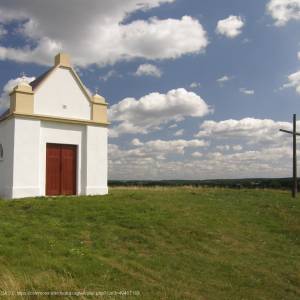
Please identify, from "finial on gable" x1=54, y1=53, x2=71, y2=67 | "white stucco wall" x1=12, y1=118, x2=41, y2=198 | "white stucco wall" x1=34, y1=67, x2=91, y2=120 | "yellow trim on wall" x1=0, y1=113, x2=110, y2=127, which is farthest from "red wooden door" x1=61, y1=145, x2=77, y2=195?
"finial on gable" x1=54, y1=53, x2=71, y2=67

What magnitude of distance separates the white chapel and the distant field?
108 inches

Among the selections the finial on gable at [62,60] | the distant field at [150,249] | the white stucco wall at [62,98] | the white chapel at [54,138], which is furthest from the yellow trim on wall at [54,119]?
the distant field at [150,249]

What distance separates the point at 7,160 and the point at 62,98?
4472 mm

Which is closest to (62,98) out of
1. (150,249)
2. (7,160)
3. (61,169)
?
(61,169)

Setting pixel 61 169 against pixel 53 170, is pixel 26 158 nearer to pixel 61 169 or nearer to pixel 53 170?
pixel 53 170

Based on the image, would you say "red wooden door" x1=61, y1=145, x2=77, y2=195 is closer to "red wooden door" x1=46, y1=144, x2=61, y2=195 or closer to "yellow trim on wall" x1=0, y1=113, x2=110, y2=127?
"red wooden door" x1=46, y1=144, x2=61, y2=195

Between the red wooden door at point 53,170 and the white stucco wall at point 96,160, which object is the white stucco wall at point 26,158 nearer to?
the red wooden door at point 53,170

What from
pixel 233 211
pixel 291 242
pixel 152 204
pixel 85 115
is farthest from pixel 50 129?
pixel 291 242

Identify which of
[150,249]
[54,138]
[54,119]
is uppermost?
[54,119]

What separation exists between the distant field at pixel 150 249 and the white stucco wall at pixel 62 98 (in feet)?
18.2

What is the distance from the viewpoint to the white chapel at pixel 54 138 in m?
19.8

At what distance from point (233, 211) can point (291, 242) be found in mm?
4194

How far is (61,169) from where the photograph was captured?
2120 centimetres

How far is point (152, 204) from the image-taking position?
1734 centimetres
